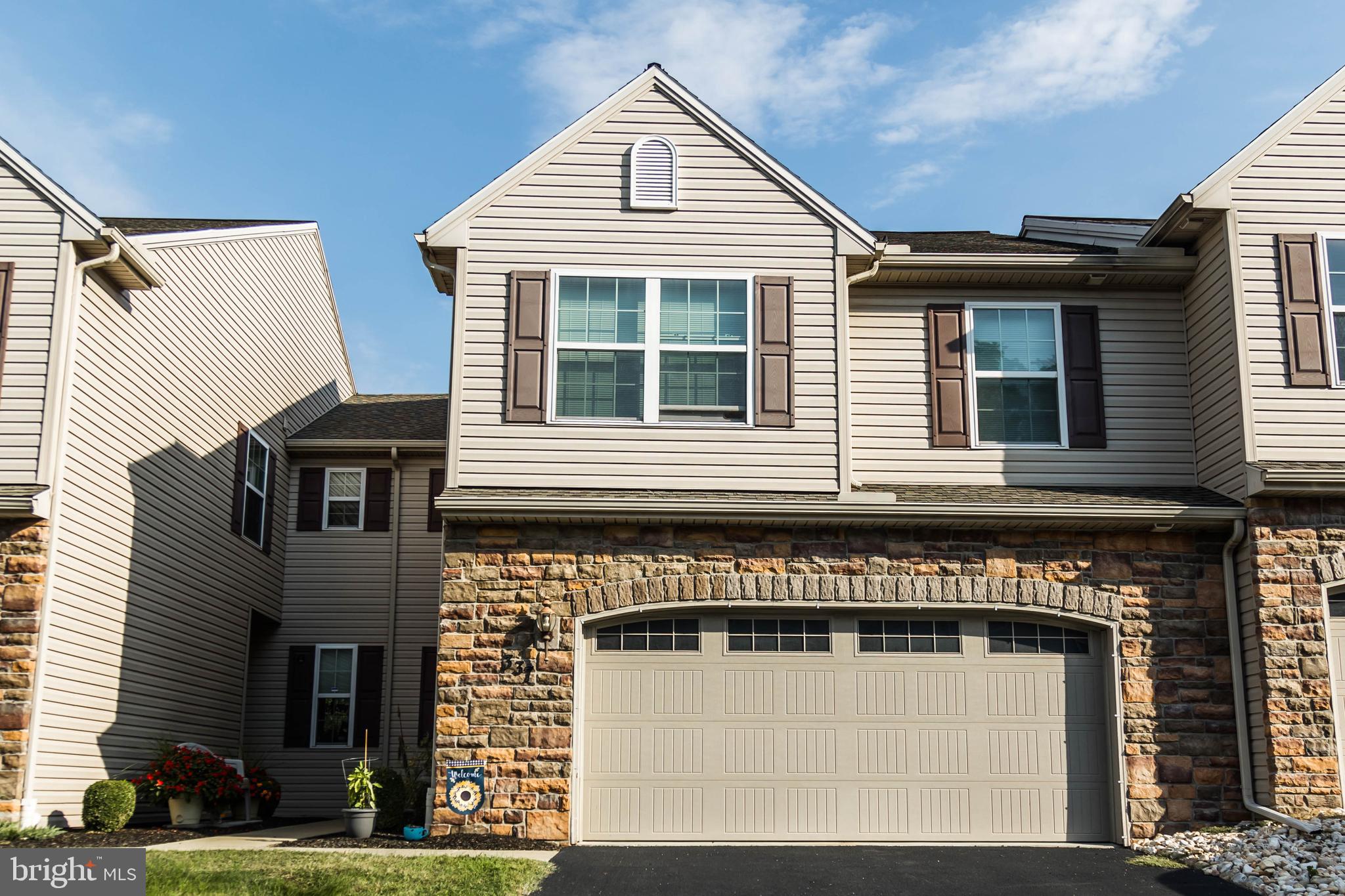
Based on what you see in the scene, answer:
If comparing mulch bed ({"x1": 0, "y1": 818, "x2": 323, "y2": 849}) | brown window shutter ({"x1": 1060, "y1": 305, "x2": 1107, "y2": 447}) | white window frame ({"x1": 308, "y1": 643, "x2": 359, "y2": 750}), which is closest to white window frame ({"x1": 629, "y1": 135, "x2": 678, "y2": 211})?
brown window shutter ({"x1": 1060, "y1": 305, "x2": 1107, "y2": 447})

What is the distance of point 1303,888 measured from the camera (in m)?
9.57

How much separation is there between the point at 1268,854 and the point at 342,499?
→ 1241 centimetres

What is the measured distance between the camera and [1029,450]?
1316 centimetres

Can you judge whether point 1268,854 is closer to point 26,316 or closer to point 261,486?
point 26,316

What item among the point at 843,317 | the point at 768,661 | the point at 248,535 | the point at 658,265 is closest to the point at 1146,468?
the point at 843,317

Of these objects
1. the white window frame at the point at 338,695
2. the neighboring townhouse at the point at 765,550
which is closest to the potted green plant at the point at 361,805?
the neighboring townhouse at the point at 765,550

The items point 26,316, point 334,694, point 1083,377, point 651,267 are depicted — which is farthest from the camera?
point 334,694

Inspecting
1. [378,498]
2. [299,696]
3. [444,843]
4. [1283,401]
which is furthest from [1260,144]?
[299,696]

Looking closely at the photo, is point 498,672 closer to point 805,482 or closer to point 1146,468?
point 805,482

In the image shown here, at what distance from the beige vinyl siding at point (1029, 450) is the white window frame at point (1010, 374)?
0.06 m

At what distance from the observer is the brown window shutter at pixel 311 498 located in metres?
17.9

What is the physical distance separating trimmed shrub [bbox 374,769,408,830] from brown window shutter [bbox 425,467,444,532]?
5.58m

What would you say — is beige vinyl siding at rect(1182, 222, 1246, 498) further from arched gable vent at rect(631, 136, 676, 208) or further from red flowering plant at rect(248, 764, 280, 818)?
red flowering plant at rect(248, 764, 280, 818)

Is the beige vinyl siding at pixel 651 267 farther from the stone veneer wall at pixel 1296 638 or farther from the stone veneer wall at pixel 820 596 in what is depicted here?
the stone veneer wall at pixel 1296 638
